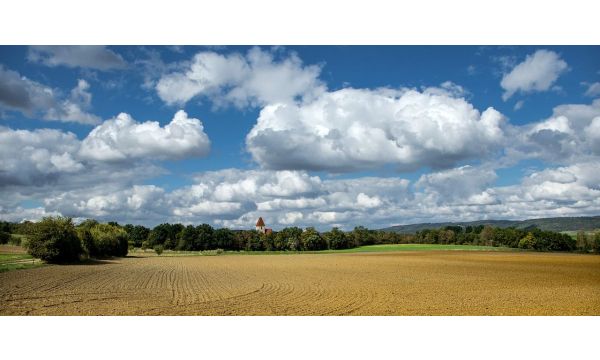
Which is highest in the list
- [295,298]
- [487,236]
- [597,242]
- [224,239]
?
[224,239]

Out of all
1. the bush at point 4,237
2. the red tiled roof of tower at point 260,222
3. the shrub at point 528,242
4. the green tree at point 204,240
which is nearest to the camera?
the bush at point 4,237

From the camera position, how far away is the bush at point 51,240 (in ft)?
130

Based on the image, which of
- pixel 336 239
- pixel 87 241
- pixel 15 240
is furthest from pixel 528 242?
pixel 15 240

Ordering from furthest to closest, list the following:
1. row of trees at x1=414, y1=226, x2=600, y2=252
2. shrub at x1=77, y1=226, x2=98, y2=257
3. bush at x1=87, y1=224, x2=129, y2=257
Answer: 1. row of trees at x1=414, y1=226, x2=600, y2=252
2. bush at x1=87, y1=224, x2=129, y2=257
3. shrub at x1=77, y1=226, x2=98, y2=257

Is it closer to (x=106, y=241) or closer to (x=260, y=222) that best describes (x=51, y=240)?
(x=106, y=241)

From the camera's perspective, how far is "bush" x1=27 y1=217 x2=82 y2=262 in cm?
3969

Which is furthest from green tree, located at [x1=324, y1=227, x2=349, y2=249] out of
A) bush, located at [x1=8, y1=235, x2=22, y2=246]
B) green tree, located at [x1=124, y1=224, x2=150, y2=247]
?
bush, located at [x1=8, y1=235, x2=22, y2=246]

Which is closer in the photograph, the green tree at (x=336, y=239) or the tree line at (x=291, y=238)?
the tree line at (x=291, y=238)

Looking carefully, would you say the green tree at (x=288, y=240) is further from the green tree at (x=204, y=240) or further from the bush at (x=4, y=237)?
the bush at (x=4, y=237)

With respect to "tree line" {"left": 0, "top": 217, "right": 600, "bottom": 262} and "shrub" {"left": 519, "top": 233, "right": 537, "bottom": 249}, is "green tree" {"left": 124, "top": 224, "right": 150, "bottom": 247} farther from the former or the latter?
"shrub" {"left": 519, "top": 233, "right": 537, "bottom": 249}

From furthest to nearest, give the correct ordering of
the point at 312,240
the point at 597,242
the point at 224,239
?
the point at 224,239 → the point at 312,240 → the point at 597,242

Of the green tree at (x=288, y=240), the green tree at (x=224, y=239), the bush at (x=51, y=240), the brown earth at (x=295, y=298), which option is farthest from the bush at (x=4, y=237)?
the green tree at (x=288, y=240)

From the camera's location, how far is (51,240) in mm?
39969
